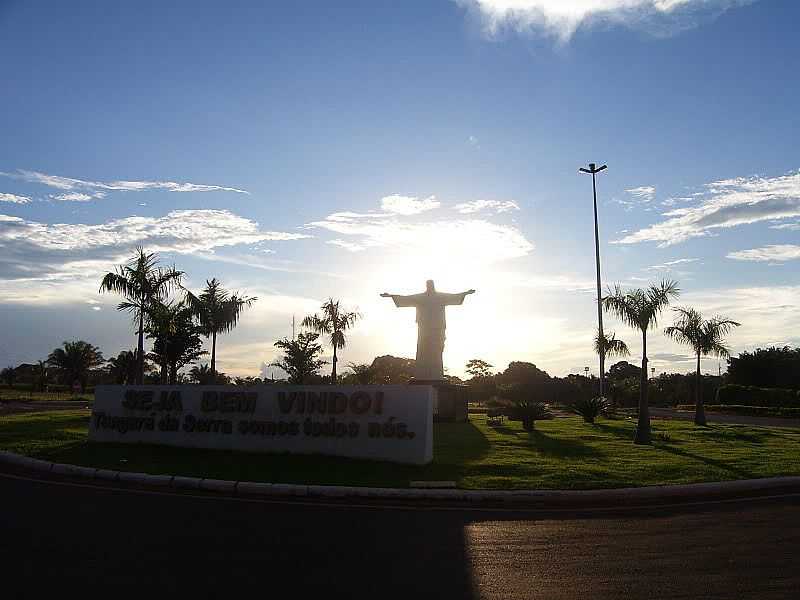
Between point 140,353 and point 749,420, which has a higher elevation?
point 140,353

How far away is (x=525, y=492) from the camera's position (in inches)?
479

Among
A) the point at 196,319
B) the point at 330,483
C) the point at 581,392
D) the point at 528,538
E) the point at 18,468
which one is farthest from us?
the point at 581,392

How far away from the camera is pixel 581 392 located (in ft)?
197

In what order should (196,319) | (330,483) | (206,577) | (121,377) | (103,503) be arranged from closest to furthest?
Answer: (206,577), (103,503), (330,483), (196,319), (121,377)

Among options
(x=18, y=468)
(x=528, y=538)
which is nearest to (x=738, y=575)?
(x=528, y=538)

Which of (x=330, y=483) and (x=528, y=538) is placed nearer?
(x=528, y=538)

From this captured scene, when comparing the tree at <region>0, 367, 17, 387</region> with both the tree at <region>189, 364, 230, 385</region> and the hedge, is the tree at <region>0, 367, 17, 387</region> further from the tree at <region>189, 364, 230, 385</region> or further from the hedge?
the hedge

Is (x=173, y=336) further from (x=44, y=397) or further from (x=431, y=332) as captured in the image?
(x=44, y=397)

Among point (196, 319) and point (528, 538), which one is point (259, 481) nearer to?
point (528, 538)

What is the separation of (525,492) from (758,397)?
44.6m

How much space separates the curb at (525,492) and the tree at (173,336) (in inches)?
773

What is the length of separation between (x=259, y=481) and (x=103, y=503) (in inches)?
121

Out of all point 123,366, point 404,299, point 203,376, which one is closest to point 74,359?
point 123,366

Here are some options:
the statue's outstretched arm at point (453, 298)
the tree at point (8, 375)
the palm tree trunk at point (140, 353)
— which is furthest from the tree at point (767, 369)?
the tree at point (8, 375)
